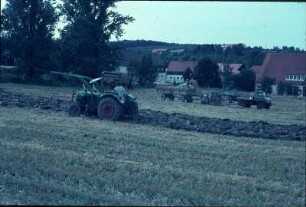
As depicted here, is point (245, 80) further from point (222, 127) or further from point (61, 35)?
point (222, 127)

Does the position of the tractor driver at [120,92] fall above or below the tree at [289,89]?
above

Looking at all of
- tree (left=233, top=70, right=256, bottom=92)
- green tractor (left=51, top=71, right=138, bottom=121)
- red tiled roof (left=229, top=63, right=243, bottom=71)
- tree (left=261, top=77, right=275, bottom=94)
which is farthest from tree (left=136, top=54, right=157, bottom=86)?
green tractor (left=51, top=71, right=138, bottom=121)

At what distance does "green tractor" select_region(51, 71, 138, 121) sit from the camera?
18062mm

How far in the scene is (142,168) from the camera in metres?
9.36

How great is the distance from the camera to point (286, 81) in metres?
50.2

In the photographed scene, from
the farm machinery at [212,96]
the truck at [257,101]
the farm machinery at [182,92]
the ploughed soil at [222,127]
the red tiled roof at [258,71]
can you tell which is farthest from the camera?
the red tiled roof at [258,71]

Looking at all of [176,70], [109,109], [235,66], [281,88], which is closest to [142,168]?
[109,109]

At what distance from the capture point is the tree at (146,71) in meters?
60.0

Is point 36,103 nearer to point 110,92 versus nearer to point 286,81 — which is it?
point 110,92

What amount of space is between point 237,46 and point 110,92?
53345 millimetres

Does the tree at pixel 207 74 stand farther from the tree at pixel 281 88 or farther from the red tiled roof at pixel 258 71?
the tree at pixel 281 88

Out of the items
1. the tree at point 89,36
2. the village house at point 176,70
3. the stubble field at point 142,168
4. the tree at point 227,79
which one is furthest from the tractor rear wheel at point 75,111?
the village house at point 176,70

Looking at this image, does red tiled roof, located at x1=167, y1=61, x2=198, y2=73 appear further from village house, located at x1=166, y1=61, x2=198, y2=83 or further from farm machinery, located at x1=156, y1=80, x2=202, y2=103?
farm machinery, located at x1=156, y1=80, x2=202, y2=103

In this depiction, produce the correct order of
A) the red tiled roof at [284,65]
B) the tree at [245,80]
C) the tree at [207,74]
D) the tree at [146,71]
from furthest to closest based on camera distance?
the tree at [146,71] < the tree at [207,74] < the tree at [245,80] < the red tiled roof at [284,65]
